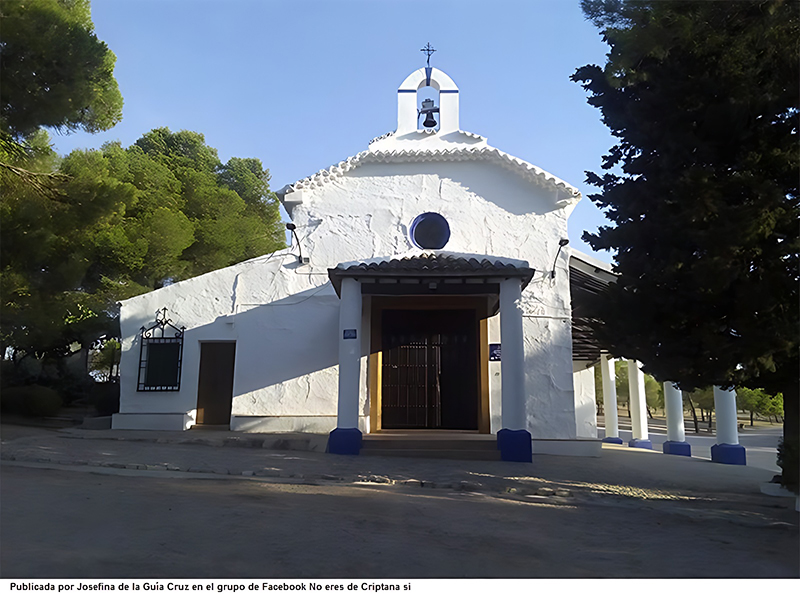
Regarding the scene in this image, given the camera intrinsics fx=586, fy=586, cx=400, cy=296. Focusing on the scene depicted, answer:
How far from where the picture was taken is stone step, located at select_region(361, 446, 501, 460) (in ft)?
29.7

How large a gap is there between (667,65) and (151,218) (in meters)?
15.9

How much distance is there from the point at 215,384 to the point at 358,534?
9.77 m

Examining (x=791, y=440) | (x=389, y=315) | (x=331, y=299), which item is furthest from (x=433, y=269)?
(x=791, y=440)

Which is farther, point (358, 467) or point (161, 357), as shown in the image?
point (161, 357)

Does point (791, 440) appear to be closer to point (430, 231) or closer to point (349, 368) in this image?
point (349, 368)

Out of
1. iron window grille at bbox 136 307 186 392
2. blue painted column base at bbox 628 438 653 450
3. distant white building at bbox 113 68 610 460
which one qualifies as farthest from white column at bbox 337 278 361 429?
blue painted column base at bbox 628 438 653 450

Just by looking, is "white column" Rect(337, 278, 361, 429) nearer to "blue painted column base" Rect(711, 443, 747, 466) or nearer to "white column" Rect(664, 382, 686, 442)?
"blue painted column base" Rect(711, 443, 747, 466)

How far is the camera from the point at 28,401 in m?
14.0

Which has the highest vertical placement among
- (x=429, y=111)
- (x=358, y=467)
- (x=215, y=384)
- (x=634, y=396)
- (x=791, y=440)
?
(x=429, y=111)

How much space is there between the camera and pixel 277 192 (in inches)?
499

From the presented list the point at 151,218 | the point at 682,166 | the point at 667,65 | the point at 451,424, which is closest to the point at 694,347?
the point at 682,166

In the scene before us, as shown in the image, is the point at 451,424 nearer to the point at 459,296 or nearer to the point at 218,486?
the point at 459,296

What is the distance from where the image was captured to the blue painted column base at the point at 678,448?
13.9m

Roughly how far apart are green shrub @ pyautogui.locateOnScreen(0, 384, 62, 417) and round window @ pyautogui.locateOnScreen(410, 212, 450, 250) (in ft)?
31.9
